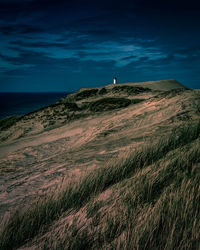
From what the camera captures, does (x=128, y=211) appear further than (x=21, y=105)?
No

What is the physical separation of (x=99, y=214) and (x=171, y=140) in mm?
2109

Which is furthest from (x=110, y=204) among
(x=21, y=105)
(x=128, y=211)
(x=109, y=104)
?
(x=21, y=105)

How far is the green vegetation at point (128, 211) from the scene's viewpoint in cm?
141

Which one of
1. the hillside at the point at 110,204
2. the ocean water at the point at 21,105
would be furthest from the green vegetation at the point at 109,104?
the ocean water at the point at 21,105

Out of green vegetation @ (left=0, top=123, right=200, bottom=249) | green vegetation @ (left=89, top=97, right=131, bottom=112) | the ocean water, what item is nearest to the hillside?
green vegetation @ (left=0, top=123, right=200, bottom=249)

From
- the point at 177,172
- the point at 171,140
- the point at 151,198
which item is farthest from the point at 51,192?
the point at 171,140

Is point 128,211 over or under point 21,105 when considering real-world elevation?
under

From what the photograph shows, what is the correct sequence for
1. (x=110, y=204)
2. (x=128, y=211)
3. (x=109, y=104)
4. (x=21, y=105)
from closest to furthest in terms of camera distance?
(x=128, y=211), (x=110, y=204), (x=109, y=104), (x=21, y=105)

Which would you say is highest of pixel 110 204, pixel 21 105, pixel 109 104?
pixel 21 105

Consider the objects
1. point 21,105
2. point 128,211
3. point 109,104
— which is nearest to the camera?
point 128,211

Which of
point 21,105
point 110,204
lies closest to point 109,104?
point 110,204

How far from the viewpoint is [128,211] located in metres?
1.70

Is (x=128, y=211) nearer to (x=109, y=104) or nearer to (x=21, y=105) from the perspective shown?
(x=109, y=104)

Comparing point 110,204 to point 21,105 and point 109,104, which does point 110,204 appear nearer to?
point 109,104
